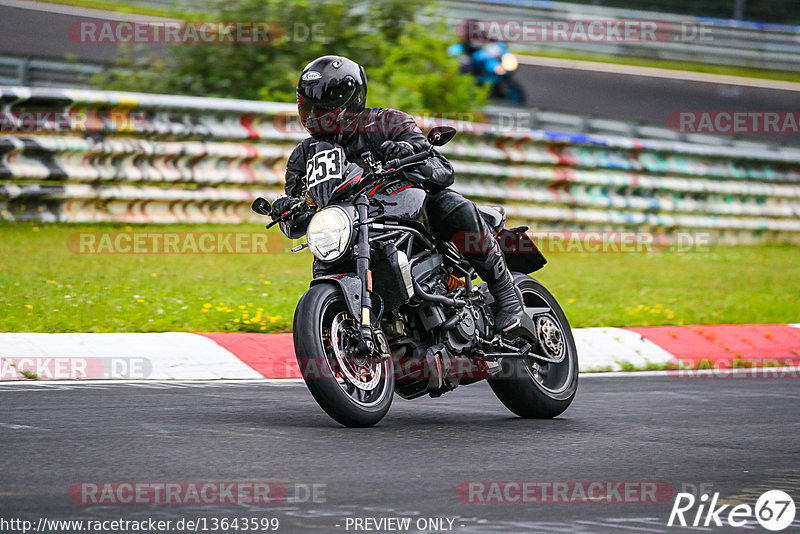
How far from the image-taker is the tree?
50.0 feet

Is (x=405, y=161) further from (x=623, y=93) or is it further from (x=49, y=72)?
(x=623, y=93)

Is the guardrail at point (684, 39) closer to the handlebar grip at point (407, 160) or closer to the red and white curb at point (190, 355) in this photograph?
the red and white curb at point (190, 355)

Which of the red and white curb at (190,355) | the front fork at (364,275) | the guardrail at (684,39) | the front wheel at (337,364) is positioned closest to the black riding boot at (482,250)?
the front fork at (364,275)

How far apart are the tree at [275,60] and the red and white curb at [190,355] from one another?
6.25 m

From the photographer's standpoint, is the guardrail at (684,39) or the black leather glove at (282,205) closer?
the black leather glove at (282,205)

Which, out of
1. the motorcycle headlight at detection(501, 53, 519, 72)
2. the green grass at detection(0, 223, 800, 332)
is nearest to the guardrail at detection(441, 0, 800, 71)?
the motorcycle headlight at detection(501, 53, 519, 72)

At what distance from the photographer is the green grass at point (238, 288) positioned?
880cm

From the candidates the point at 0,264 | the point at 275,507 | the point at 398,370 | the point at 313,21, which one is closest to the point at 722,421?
the point at 398,370

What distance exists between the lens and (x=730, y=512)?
15.0 ft

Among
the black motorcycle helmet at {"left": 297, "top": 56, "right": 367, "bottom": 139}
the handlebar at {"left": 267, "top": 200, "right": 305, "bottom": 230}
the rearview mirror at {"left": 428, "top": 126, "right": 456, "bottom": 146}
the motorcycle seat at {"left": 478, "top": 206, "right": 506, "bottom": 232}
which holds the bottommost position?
the motorcycle seat at {"left": 478, "top": 206, "right": 506, "bottom": 232}

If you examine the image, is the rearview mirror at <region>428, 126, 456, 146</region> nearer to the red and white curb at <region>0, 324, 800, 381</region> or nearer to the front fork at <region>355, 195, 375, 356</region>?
the front fork at <region>355, 195, 375, 356</region>

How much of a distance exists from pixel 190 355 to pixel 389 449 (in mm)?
2649

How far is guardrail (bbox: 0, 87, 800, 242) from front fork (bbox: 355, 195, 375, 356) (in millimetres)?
6350

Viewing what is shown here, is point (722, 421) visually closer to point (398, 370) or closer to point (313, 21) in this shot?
point (398, 370)
